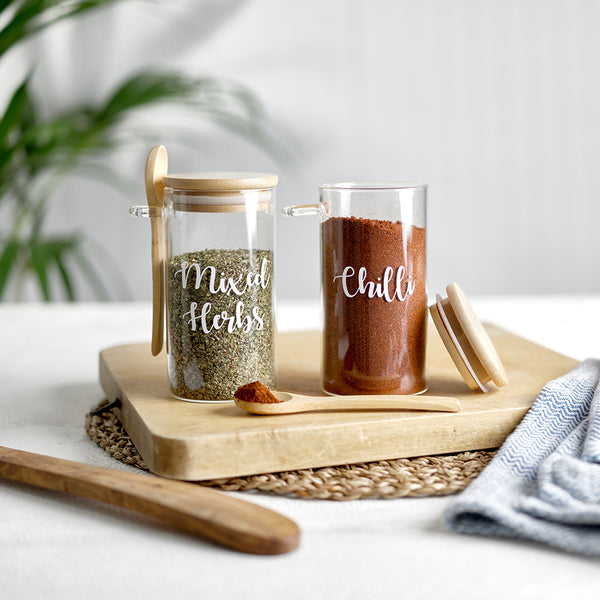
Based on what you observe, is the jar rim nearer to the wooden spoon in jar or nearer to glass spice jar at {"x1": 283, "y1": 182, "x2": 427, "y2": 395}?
glass spice jar at {"x1": 283, "y1": 182, "x2": 427, "y2": 395}

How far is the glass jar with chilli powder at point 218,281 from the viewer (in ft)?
2.72

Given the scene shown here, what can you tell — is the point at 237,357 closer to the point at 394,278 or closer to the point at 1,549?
the point at 394,278

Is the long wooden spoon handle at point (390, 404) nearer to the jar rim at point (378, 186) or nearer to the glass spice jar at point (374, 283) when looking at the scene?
the glass spice jar at point (374, 283)

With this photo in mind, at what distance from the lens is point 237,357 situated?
0.84m

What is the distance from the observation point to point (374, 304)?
0.84 meters

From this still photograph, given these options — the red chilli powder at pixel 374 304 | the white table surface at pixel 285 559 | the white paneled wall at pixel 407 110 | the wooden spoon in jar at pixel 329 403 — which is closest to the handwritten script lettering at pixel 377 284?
the red chilli powder at pixel 374 304

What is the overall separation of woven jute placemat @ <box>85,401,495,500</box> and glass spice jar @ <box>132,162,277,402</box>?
0.12 metres

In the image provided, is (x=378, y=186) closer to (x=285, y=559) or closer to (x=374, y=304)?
(x=374, y=304)

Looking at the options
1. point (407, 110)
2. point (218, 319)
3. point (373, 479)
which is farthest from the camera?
point (407, 110)

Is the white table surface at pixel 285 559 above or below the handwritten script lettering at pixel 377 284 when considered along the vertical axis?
below

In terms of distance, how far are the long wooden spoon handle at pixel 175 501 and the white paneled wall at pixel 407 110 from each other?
1.94 meters

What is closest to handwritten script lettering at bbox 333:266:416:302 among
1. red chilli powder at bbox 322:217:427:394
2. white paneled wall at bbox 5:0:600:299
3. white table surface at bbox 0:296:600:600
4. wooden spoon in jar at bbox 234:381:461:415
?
red chilli powder at bbox 322:217:427:394

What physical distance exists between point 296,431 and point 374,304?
0.18 m

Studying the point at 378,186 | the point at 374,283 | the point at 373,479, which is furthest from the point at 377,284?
the point at 373,479
